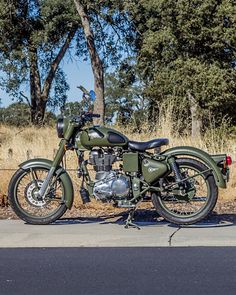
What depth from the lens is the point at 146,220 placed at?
22.5 feet

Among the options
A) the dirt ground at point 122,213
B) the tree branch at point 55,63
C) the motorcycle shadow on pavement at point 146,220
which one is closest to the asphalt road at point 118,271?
the motorcycle shadow on pavement at point 146,220

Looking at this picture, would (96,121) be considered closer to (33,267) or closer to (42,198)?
(42,198)

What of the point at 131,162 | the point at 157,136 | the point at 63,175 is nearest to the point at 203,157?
the point at 131,162

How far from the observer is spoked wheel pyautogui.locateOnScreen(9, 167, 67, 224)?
6504 millimetres

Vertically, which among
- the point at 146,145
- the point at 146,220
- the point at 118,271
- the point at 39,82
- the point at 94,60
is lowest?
the point at 118,271

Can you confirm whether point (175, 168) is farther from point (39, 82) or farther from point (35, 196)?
point (39, 82)

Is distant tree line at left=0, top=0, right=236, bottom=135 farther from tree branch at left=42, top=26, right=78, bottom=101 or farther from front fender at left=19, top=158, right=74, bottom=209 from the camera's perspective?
front fender at left=19, top=158, right=74, bottom=209

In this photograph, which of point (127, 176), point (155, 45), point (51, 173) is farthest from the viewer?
point (155, 45)

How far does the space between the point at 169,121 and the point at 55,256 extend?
6640 mm

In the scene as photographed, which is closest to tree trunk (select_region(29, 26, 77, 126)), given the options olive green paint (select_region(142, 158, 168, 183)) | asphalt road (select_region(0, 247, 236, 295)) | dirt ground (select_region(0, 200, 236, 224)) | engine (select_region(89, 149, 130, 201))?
dirt ground (select_region(0, 200, 236, 224))

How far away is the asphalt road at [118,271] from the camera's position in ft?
13.9

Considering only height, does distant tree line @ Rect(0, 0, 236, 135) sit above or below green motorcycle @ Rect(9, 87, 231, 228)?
above

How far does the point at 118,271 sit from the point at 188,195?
73.8 inches

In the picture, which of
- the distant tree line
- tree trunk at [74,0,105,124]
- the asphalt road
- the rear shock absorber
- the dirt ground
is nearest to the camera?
the asphalt road
